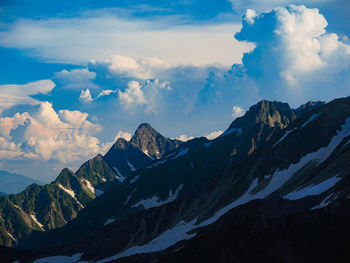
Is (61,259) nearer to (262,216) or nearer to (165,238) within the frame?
(165,238)

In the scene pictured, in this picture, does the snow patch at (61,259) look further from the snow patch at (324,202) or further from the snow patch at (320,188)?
the snow patch at (324,202)

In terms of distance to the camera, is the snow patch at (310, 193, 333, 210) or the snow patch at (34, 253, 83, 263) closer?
Result: the snow patch at (310, 193, 333, 210)

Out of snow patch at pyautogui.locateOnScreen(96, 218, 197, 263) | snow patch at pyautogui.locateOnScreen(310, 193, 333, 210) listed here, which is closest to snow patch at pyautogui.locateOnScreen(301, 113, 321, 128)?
snow patch at pyautogui.locateOnScreen(96, 218, 197, 263)

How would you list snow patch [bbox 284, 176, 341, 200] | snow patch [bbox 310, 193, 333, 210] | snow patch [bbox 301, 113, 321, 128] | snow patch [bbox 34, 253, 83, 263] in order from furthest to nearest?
snow patch [bbox 301, 113, 321, 128] → snow patch [bbox 34, 253, 83, 263] → snow patch [bbox 284, 176, 341, 200] → snow patch [bbox 310, 193, 333, 210]

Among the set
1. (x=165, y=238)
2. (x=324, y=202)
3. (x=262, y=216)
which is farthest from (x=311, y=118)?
(x=262, y=216)

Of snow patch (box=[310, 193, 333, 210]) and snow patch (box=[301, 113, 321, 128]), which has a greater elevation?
snow patch (box=[301, 113, 321, 128])

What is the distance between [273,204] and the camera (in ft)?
315

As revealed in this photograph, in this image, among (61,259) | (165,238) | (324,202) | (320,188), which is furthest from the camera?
(61,259)

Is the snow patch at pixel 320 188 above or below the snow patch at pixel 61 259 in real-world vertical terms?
below

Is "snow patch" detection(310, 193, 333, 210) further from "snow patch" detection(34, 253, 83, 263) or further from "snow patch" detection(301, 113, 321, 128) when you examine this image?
"snow patch" detection(34, 253, 83, 263)

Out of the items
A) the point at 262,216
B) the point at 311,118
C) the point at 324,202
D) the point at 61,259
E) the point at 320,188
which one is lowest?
the point at 324,202

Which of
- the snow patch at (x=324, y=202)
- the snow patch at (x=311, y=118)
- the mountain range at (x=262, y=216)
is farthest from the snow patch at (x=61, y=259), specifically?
the snow patch at (x=311, y=118)

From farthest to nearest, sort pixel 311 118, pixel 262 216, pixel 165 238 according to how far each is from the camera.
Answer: pixel 311 118 < pixel 165 238 < pixel 262 216

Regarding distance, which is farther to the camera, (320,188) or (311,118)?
(311,118)
